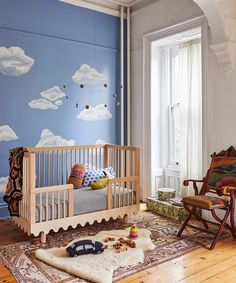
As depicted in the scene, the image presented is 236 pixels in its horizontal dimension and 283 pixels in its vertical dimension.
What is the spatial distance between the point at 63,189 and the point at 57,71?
178 centimetres

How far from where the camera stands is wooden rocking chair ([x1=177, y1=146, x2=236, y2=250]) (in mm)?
3093

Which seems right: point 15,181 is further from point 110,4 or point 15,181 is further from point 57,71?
point 110,4

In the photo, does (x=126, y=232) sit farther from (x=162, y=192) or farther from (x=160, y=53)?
(x=160, y=53)

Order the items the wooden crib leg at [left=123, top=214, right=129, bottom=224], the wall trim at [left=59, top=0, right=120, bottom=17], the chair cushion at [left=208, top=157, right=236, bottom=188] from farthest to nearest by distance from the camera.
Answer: the wall trim at [left=59, top=0, right=120, bottom=17], the wooden crib leg at [left=123, top=214, right=129, bottom=224], the chair cushion at [left=208, top=157, right=236, bottom=188]

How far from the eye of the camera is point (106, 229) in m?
3.57

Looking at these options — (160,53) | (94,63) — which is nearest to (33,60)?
(94,63)

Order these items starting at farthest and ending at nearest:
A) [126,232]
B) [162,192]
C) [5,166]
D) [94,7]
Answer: [94,7], [162,192], [5,166], [126,232]

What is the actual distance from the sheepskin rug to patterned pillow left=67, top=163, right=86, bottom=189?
106cm

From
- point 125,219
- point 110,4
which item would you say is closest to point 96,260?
point 125,219

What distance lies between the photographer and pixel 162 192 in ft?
14.0

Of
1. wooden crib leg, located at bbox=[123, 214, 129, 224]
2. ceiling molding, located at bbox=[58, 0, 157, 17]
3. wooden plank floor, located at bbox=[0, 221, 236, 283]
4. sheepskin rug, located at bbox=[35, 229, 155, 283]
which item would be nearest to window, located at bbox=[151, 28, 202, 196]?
ceiling molding, located at bbox=[58, 0, 157, 17]

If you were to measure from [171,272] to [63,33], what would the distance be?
10.7 feet

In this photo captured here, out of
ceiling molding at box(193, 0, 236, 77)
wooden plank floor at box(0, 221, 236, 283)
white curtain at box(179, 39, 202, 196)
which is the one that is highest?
ceiling molding at box(193, 0, 236, 77)

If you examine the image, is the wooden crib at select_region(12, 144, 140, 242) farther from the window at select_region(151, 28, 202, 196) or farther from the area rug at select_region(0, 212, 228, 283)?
the window at select_region(151, 28, 202, 196)
